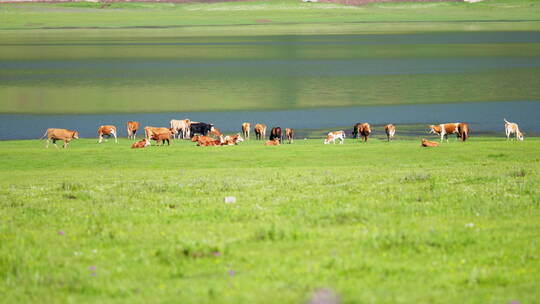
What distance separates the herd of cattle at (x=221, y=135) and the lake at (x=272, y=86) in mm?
4194

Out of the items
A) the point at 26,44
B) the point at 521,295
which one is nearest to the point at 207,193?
the point at 521,295

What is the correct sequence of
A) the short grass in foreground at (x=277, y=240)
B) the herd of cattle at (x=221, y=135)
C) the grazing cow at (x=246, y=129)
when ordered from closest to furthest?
1. the short grass in foreground at (x=277, y=240)
2. the herd of cattle at (x=221, y=135)
3. the grazing cow at (x=246, y=129)

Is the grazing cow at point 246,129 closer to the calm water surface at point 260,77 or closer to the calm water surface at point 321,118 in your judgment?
the calm water surface at point 321,118

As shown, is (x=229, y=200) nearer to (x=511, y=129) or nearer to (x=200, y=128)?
(x=511, y=129)

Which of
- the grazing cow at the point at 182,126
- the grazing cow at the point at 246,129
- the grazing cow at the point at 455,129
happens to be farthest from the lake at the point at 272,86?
the grazing cow at the point at 455,129

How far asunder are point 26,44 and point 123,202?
456ft

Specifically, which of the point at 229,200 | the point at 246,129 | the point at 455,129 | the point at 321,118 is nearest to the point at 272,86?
the point at 321,118

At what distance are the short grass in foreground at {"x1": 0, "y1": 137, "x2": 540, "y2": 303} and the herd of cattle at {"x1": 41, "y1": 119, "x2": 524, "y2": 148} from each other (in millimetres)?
17399

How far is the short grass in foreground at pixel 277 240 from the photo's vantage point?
8.06m

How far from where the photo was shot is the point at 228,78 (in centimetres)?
7544

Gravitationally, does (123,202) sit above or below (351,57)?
below

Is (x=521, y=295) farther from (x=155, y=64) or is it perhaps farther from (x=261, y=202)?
(x=155, y=64)

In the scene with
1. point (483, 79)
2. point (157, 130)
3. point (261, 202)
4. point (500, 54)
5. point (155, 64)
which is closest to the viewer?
point (261, 202)

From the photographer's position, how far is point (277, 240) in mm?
10117
